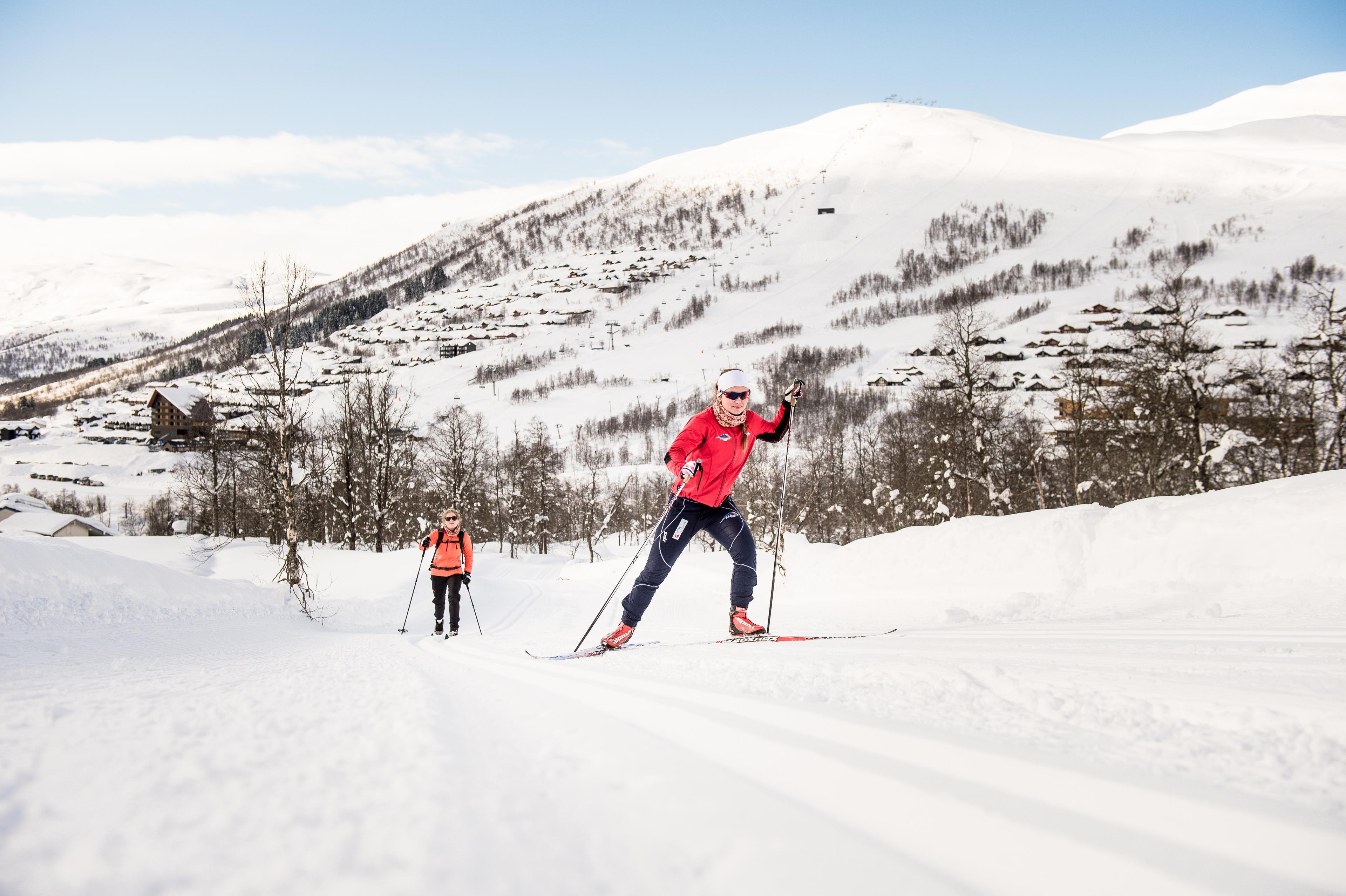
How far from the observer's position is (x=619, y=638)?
18.9 ft

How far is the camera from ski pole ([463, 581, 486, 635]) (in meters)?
10.9

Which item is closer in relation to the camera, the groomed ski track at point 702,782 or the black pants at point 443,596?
the groomed ski track at point 702,782

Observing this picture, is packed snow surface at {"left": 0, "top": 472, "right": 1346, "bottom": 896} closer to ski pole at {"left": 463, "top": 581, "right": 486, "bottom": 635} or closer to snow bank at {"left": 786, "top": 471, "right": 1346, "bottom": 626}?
snow bank at {"left": 786, "top": 471, "right": 1346, "bottom": 626}

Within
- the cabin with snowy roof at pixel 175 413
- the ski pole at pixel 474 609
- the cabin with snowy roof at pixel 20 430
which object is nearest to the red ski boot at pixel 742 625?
the ski pole at pixel 474 609

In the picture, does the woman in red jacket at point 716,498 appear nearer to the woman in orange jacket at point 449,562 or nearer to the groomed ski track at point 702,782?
the groomed ski track at point 702,782

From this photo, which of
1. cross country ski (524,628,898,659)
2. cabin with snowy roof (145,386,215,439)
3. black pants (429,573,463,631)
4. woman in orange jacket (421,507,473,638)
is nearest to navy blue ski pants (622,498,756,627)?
cross country ski (524,628,898,659)

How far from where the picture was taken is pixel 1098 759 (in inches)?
66.6

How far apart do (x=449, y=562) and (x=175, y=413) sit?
11596 centimetres

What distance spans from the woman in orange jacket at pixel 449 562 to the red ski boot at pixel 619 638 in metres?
4.58

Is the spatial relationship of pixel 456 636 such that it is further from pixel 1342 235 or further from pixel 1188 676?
pixel 1342 235

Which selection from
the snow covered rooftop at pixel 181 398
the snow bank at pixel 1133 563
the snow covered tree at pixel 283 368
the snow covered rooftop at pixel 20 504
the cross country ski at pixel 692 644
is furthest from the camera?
the snow covered rooftop at pixel 181 398

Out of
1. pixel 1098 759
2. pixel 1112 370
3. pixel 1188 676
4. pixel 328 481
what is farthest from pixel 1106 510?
pixel 328 481

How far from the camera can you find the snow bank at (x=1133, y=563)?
257 inches

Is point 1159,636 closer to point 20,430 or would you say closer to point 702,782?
point 702,782
